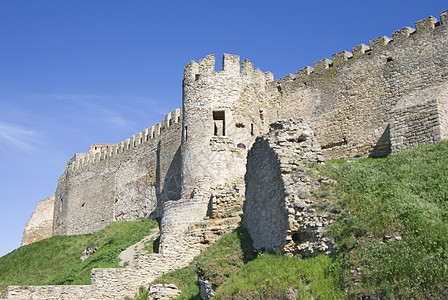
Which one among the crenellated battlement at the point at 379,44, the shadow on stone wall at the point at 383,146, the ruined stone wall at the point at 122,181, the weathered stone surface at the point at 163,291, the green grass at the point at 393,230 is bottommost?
the weathered stone surface at the point at 163,291

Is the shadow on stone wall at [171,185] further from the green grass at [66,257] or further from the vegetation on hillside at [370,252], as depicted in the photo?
the vegetation on hillside at [370,252]

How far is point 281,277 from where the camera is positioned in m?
10.8

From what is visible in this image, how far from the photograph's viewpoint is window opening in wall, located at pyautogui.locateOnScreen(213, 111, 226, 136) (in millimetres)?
24562

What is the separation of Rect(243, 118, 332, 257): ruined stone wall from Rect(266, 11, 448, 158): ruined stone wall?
840 centimetres

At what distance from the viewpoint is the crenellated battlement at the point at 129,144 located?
3228cm

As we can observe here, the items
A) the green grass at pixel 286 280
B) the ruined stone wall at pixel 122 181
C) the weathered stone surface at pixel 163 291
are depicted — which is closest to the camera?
the green grass at pixel 286 280

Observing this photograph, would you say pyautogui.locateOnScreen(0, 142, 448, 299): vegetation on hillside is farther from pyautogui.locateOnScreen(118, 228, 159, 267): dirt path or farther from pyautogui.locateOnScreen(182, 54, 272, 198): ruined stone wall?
pyautogui.locateOnScreen(182, 54, 272, 198): ruined stone wall

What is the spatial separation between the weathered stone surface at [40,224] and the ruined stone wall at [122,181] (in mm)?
1906

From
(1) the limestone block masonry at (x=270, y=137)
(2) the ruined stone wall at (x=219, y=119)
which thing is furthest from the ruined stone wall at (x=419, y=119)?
(2) the ruined stone wall at (x=219, y=119)

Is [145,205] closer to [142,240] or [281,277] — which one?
[142,240]

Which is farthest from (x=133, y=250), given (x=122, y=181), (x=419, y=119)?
(x=122, y=181)

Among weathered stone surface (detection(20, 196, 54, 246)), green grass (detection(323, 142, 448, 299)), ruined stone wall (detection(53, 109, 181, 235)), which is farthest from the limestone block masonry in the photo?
weathered stone surface (detection(20, 196, 54, 246))

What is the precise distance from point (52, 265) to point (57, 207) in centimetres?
1615

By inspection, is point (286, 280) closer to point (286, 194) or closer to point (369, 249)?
point (369, 249)
